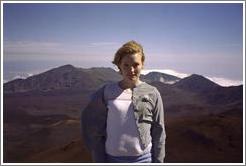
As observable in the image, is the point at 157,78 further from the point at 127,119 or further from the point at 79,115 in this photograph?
the point at 127,119

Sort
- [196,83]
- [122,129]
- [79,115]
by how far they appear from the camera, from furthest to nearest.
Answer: [196,83] → [79,115] → [122,129]

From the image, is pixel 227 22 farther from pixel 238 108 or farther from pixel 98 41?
pixel 98 41

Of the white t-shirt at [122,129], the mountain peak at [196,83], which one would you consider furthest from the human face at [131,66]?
the mountain peak at [196,83]

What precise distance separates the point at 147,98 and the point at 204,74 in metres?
0.79

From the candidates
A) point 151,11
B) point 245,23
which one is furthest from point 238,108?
point 151,11

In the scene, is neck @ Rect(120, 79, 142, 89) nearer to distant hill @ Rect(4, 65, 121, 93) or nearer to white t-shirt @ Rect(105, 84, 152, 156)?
white t-shirt @ Rect(105, 84, 152, 156)

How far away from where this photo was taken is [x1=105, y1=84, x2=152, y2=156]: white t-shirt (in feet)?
5.73

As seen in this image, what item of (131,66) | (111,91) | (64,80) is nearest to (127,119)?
(111,91)

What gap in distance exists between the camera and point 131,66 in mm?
1798

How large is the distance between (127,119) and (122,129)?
0.05 meters

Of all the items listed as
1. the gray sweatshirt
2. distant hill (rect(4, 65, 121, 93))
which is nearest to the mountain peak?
distant hill (rect(4, 65, 121, 93))

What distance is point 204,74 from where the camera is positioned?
8.07 ft

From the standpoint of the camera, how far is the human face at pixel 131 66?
1.79 metres

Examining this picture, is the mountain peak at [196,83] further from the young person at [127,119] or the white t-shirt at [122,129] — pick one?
the white t-shirt at [122,129]
